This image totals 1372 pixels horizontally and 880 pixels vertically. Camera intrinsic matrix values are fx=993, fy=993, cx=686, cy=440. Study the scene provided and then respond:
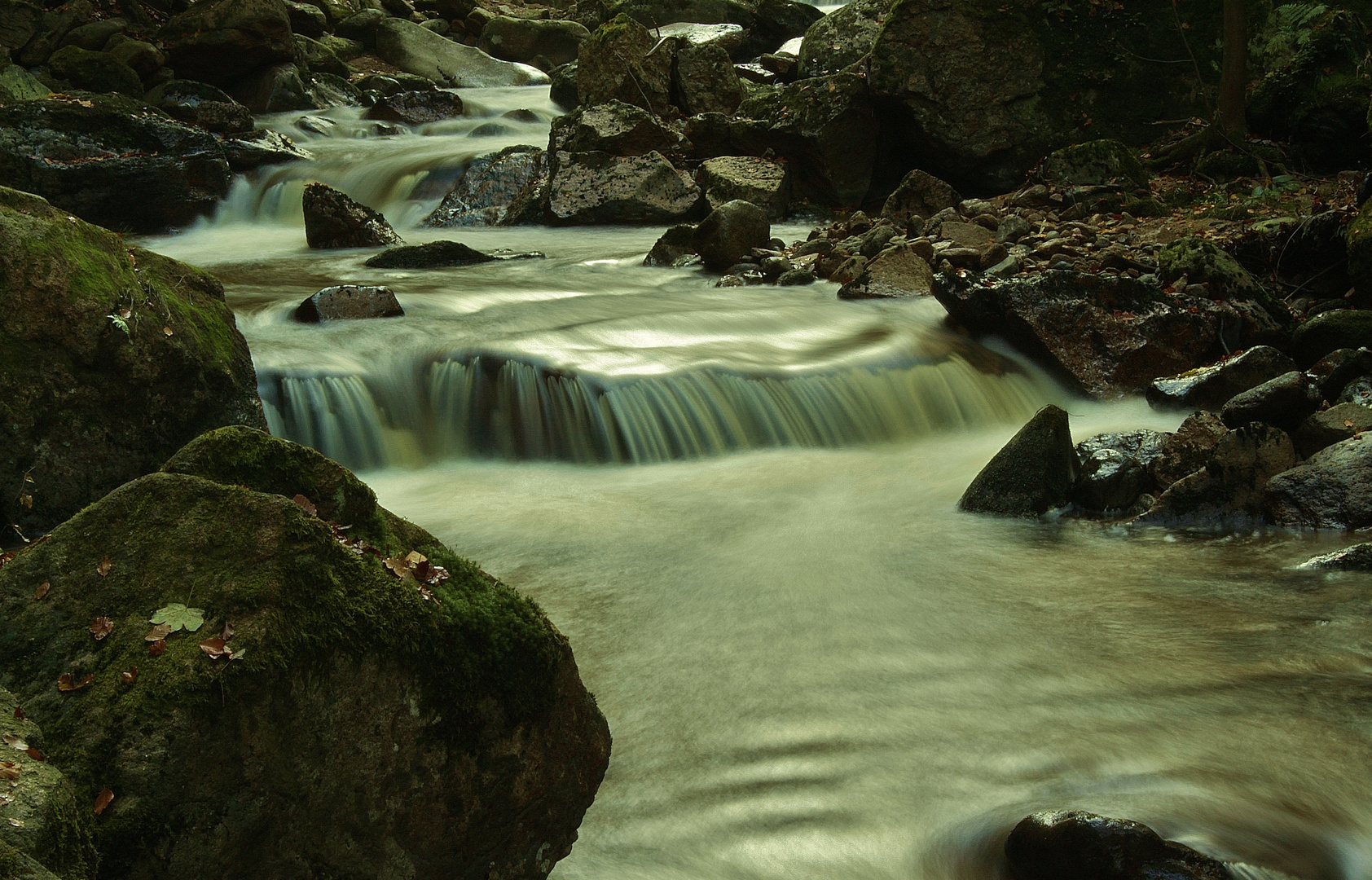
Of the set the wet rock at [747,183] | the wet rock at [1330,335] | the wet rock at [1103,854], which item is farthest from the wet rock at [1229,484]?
the wet rock at [747,183]

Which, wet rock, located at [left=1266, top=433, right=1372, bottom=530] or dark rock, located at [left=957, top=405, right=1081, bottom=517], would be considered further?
dark rock, located at [left=957, top=405, right=1081, bottom=517]

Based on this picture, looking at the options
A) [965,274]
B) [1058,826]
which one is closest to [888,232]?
[965,274]

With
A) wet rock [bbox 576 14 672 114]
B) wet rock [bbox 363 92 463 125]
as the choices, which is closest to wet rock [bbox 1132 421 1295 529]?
wet rock [bbox 576 14 672 114]

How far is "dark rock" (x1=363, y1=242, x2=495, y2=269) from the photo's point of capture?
433 inches

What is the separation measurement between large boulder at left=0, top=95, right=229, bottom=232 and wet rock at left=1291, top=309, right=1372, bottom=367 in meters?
12.8

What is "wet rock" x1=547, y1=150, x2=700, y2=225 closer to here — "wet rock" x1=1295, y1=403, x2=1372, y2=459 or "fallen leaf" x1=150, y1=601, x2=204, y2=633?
"wet rock" x1=1295, y1=403, x2=1372, y2=459

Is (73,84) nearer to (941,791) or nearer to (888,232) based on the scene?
(888,232)

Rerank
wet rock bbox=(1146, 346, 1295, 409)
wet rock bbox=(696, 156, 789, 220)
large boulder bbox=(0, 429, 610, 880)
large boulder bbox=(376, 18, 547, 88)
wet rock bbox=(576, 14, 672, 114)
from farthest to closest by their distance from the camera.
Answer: large boulder bbox=(376, 18, 547, 88) → wet rock bbox=(576, 14, 672, 114) → wet rock bbox=(696, 156, 789, 220) → wet rock bbox=(1146, 346, 1295, 409) → large boulder bbox=(0, 429, 610, 880)

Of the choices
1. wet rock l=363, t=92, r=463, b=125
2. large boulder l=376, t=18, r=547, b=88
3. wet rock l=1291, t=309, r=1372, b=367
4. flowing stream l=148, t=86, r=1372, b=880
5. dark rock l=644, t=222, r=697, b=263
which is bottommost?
flowing stream l=148, t=86, r=1372, b=880

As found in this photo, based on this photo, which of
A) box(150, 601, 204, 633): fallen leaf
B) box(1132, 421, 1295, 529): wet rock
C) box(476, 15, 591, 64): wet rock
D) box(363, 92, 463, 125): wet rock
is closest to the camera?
box(150, 601, 204, 633): fallen leaf

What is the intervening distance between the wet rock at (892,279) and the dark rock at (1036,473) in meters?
4.01

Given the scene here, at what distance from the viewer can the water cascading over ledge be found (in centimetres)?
673

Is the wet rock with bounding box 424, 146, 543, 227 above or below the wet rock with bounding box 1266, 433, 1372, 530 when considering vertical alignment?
above

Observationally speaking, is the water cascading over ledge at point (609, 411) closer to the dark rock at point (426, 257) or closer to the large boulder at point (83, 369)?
the large boulder at point (83, 369)
